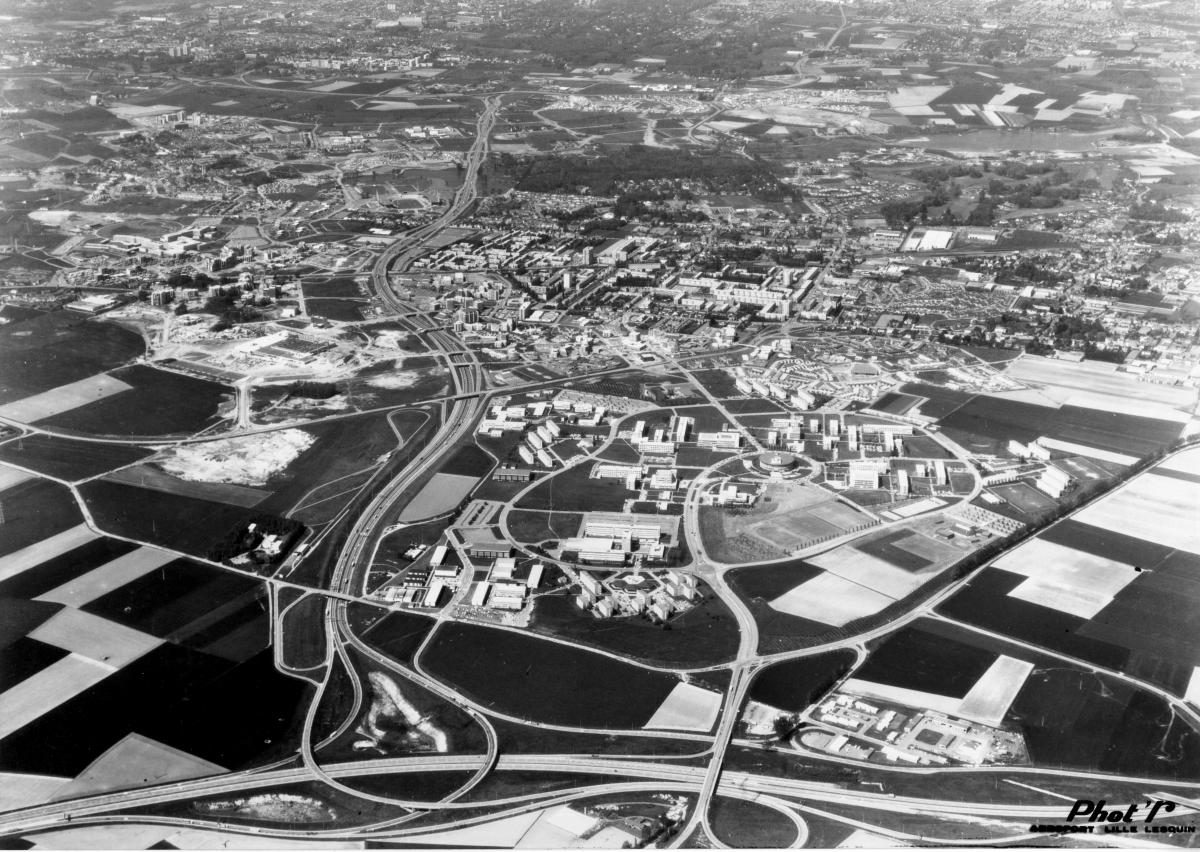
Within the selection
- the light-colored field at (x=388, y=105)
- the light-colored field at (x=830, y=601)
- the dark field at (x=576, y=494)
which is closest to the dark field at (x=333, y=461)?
the dark field at (x=576, y=494)

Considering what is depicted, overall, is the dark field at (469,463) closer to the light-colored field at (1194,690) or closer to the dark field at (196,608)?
the dark field at (196,608)

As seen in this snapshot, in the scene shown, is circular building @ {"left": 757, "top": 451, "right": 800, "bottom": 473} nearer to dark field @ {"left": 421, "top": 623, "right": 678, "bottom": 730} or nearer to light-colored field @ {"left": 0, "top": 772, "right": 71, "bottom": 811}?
dark field @ {"left": 421, "top": 623, "right": 678, "bottom": 730}

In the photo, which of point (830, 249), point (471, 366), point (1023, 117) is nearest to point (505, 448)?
point (471, 366)

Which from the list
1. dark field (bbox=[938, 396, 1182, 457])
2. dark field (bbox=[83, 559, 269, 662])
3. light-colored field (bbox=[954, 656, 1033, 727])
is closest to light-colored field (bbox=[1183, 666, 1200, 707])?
light-colored field (bbox=[954, 656, 1033, 727])

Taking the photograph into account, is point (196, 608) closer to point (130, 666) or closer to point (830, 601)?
point (130, 666)

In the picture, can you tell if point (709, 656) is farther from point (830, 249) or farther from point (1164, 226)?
point (1164, 226)

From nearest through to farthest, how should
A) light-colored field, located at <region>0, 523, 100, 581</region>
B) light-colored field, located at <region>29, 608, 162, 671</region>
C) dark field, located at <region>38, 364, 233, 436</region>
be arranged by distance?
light-colored field, located at <region>29, 608, 162, 671</region> → light-colored field, located at <region>0, 523, 100, 581</region> → dark field, located at <region>38, 364, 233, 436</region>
